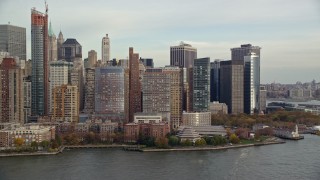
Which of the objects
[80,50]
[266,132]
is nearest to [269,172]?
[266,132]

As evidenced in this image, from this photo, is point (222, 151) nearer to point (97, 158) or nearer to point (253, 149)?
point (253, 149)

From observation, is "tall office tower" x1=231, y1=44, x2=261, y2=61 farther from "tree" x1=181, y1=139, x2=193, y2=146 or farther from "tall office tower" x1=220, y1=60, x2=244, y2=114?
"tree" x1=181, y1=139, x2=193, y2=146

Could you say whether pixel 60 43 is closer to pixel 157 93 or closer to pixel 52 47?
pixel 52 47

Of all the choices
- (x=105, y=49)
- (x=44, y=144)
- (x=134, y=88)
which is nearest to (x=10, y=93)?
(x=44, y=144)

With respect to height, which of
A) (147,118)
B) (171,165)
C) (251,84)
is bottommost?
(171,165)

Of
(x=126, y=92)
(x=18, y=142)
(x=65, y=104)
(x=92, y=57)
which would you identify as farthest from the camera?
(x=92, y=57)

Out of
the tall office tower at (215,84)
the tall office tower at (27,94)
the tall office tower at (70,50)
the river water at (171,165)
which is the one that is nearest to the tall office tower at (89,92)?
the tall office tower at (27,94)
